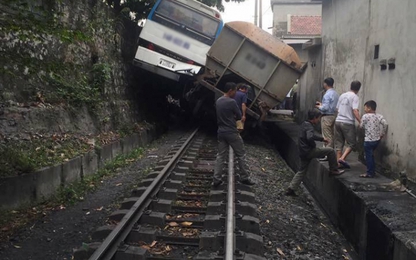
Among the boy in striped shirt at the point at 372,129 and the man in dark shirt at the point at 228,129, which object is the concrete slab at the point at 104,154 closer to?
the man in dark shirt at the point at 228,129

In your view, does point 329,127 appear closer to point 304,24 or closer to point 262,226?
point 262,226

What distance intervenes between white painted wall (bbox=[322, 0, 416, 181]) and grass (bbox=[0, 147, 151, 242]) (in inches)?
172

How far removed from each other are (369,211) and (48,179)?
433 cm

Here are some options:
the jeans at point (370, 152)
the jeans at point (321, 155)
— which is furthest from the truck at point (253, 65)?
the jeans at point (370, 152)

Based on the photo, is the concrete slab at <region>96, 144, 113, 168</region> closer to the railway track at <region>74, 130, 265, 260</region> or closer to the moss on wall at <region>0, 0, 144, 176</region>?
the moss on wall at <region>0, 0, 144, 176</region>

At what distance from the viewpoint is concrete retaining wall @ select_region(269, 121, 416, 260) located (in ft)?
14.3

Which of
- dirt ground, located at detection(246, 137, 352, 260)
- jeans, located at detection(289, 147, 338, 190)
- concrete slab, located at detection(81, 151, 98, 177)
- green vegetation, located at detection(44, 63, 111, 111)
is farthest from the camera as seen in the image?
green vegetation, located at detection(44, 63, 111, 111)

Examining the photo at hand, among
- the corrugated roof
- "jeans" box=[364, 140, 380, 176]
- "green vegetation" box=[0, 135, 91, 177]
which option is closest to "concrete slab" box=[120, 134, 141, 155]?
"green vegetation" box=[0, 135, 91, 177]

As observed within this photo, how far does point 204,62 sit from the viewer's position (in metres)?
12.2

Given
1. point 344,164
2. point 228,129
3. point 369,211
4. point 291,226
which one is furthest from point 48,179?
point 344,164

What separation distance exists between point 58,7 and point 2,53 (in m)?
4.53

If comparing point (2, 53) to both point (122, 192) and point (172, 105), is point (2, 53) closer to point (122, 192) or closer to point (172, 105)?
point (122, 192)

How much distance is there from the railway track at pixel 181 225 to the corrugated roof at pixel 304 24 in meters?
31.6

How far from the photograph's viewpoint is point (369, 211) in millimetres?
5047
